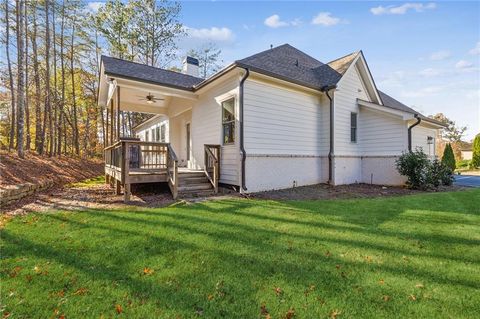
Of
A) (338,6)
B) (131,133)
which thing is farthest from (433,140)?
(131,133)

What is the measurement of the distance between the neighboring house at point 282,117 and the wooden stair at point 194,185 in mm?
731

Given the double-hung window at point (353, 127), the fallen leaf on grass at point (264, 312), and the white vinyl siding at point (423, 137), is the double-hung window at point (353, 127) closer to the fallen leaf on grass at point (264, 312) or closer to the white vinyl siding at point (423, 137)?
the white vinyl siding at point (423, 137)

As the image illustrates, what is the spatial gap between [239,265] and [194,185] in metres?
5.01

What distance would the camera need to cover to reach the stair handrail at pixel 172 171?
6845mm

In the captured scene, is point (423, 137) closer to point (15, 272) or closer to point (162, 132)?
point (162, 132)

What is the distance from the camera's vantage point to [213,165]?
8117mm

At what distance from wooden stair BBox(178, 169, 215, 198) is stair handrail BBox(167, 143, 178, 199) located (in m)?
0.34

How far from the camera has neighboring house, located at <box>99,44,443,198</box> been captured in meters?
8.09

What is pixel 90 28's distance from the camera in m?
19.0

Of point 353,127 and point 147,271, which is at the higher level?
point 353,127

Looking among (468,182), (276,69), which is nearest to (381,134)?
(276,69)

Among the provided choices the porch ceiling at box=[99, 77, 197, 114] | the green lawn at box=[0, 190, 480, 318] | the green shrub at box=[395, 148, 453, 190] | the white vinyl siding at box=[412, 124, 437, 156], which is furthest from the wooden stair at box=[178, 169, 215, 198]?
the white vinyl siding at box=[412, 124, 437, 156]

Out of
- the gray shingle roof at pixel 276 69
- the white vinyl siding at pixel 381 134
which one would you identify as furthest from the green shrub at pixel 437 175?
the gray shingle roof at pixel 276 69

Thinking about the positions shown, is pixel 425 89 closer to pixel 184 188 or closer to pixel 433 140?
pixel 433 140
